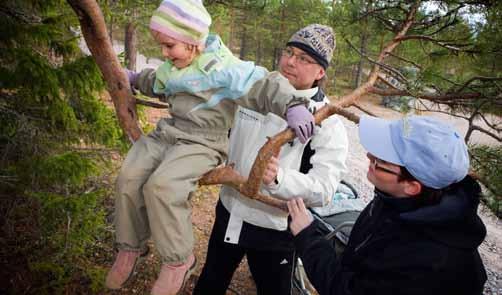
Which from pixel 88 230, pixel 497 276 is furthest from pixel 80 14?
pixel 497 276

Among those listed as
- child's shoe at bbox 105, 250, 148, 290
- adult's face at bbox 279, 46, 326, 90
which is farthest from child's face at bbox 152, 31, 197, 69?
child's shoe at bbox 105, 250, 148, 290

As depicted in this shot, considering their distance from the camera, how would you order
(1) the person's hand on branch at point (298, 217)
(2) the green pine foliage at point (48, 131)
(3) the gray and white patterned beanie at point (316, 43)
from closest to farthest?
(1) the person's hand on branch at point (298, 217), (3) the gray and white patterned beanie at point (316, 43), (2) the green pine foliage at point (48, 131)

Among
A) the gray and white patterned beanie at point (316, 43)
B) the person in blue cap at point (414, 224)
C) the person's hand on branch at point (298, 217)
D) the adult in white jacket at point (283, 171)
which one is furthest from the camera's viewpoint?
the gray and white patterned beanie at point (316, 43)

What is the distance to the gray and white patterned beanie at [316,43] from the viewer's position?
201 centimetres

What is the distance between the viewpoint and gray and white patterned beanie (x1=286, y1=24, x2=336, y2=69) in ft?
6.59

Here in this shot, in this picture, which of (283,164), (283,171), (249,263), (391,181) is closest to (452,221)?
(391,181)

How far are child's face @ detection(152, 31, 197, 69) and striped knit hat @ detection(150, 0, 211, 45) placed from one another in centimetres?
3

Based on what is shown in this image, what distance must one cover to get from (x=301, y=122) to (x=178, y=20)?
74 cm

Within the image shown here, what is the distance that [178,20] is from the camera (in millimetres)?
1603

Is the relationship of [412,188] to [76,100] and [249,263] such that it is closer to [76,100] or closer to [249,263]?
[249,263]

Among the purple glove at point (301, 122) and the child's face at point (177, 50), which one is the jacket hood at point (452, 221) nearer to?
the purple glove at point (301, 122)

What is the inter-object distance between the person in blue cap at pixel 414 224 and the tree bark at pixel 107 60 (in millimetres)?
1151

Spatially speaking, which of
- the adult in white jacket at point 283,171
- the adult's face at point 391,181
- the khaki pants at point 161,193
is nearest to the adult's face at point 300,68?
the adult in white jacket at point 283,171

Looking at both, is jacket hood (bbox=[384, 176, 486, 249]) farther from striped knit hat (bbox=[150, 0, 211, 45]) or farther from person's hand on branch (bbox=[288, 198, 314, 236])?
striped knit hat (bbox=[150, 0, 211, 45])
